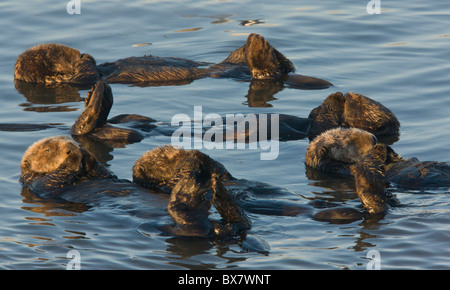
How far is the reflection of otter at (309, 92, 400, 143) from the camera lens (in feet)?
24.9

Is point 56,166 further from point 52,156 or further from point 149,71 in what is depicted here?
point 149,71

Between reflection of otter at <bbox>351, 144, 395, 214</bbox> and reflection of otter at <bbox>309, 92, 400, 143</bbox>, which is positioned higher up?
reflection of otter at <bbox>309, 92, 400, 143</bbox>

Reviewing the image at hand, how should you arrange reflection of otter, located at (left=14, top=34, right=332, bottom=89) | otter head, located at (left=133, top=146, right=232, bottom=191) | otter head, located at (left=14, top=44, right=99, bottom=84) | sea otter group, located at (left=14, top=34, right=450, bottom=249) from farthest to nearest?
otter head, located at (left=14, top=44, right=99, bottom=84)
reflection of otter, located at (left=14, top=34, right=332, bottom=89)
otter head, located at (left=133, top=146, right=232, bottom=191)
sea otter group, located at (left=14, top=34, right=450, bottom=249)

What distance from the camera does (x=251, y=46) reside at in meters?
9.29

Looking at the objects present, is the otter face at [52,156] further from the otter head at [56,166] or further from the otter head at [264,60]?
the otter head at [264,60]

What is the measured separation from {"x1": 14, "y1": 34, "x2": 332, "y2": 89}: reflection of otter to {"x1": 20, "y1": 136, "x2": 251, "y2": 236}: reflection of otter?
3.44m

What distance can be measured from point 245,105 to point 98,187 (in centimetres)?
322

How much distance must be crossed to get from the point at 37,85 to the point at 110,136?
2791 millimetres

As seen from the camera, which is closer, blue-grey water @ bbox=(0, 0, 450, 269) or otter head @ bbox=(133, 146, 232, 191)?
blue-grey water @ bbox=(0, 0, 450, 269)

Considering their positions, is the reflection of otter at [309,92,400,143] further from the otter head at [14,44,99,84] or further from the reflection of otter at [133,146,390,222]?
the otter head at [14,44,99,84]

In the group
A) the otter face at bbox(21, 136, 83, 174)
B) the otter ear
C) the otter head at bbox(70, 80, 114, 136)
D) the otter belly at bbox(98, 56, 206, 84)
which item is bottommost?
the otter ear

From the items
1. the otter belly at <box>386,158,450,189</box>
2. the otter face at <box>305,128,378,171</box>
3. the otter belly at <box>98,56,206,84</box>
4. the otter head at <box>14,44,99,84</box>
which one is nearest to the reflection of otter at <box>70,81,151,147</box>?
the otter face at <box>305,128,378,171</box>

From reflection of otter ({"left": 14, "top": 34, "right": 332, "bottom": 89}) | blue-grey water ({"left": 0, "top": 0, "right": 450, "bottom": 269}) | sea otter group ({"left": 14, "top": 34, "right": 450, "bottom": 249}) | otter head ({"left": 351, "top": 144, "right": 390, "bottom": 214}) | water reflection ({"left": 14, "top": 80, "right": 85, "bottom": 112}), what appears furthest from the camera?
reflection of otter ({"left": 14, "top": 34, "right": 332, "bottom": 89})

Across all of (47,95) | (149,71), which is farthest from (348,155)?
(47,95)
